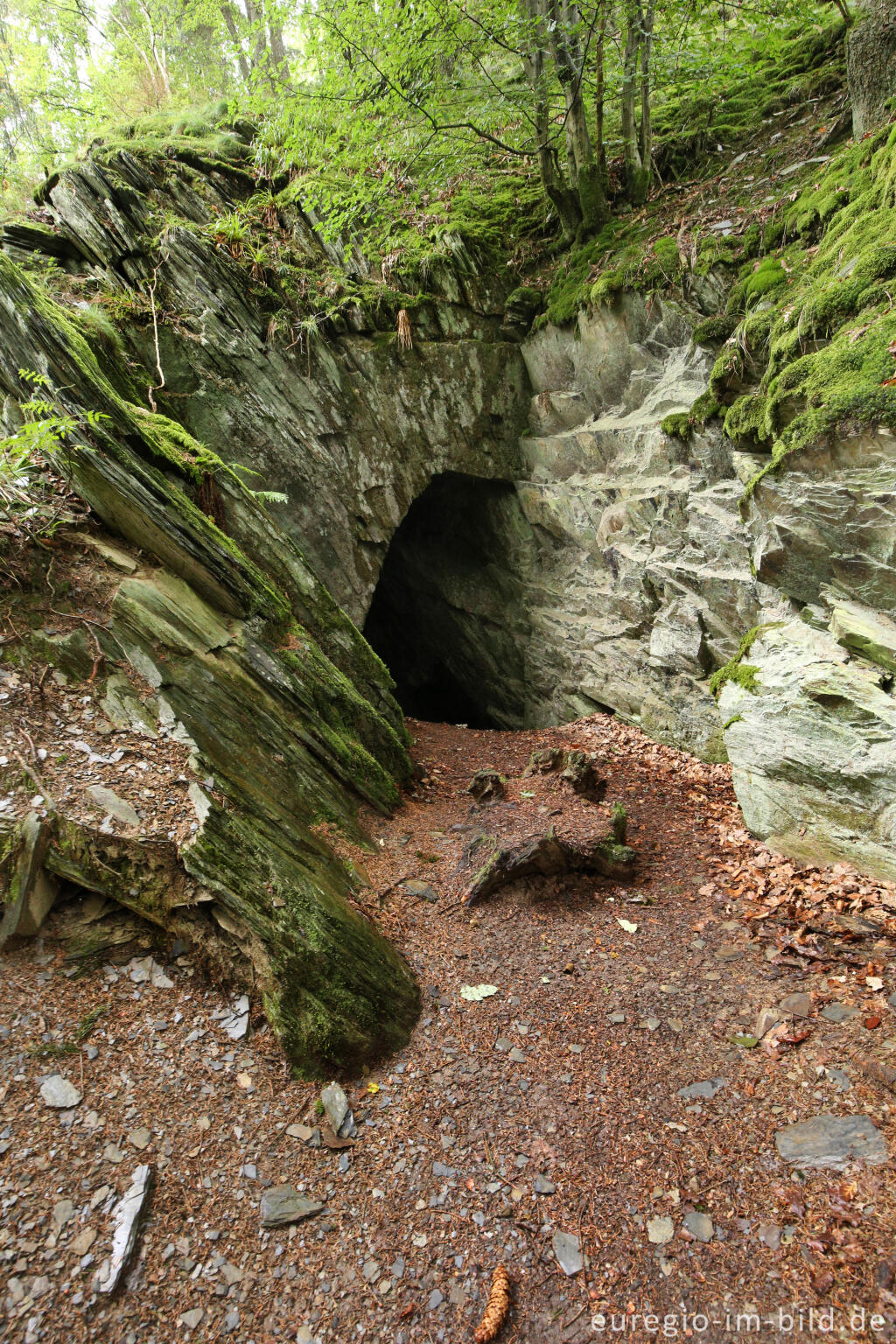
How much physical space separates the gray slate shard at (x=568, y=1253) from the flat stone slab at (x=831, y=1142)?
119cm

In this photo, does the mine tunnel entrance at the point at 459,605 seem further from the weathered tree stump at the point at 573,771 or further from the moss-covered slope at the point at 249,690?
the moss-covered slope at the point at 249,690

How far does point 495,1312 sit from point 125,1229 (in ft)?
5.41

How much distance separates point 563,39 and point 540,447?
5260 mm

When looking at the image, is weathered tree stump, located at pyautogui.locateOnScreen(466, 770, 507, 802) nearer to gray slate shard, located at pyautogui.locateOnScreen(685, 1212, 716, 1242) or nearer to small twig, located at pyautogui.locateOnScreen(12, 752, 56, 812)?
gray slate shard, located at pyautogui.locateOnScreen(685, 1212, 716, 1242)

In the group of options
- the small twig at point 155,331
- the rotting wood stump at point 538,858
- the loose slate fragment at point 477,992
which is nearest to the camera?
the loose slate fragment at point 477,992

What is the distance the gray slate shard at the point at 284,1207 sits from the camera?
287 centimetres

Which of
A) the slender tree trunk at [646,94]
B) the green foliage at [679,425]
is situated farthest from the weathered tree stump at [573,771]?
the slender tree trunk at [646,94]

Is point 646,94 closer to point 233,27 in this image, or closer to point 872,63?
point 872,63

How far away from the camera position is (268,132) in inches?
341

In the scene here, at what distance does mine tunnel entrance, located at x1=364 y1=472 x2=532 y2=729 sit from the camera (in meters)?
12.0

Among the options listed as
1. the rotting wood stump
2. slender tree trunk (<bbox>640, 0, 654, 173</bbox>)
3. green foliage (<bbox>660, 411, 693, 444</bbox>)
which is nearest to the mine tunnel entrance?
green foliage (<bbox>660, 411, 693, 444</bbox>)

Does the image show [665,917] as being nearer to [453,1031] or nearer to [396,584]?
[453,1031]

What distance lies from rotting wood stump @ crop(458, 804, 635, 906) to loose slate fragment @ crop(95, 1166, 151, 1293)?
3005mm

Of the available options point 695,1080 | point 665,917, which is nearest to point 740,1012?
point 695,1080
